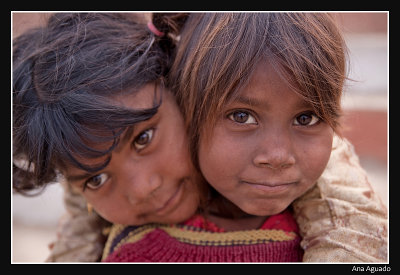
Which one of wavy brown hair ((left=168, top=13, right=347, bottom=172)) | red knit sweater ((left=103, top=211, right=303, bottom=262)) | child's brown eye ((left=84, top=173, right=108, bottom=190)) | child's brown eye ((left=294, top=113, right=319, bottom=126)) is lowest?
red knit sweater ((left=103, top=211, right=303, bottom=262))

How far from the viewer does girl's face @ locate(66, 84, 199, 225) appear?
119cm

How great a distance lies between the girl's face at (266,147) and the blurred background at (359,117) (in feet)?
0.52

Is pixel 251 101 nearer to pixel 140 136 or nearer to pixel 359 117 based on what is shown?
pixel 140 136

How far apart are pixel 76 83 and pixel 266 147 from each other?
0.44 meters

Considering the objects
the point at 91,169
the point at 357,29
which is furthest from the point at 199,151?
the point at 357,29

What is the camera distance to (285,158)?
3.51 ft

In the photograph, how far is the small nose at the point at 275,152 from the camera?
1.07 metres

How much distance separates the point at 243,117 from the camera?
110cm

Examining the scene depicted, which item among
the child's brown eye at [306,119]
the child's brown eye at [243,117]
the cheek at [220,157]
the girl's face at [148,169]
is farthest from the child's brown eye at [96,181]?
the child's brown eye at [306,119]

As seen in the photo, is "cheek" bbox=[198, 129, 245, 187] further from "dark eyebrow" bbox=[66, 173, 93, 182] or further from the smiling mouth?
"dark eyebrow" bbox=[66, 173, 93, 182]

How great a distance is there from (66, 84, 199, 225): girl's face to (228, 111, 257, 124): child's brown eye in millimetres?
160

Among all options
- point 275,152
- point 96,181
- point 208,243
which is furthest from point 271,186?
point 96,181

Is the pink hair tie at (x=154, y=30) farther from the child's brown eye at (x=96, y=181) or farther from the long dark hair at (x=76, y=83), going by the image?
the child's brown eye at (x=96, y=181)

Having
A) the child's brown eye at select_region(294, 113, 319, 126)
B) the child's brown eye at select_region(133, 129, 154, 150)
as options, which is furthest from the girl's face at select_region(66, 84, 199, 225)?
the child's brown eye at select_region(294, 113, 319, 126)
